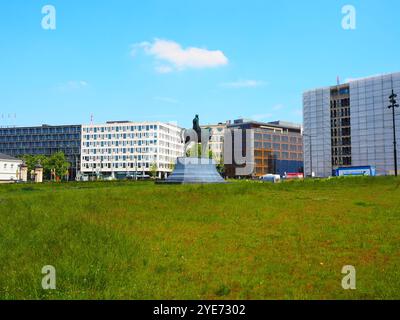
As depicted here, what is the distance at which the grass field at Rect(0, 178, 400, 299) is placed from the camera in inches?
401

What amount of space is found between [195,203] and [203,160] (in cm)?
2548

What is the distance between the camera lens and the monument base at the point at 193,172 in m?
47.1

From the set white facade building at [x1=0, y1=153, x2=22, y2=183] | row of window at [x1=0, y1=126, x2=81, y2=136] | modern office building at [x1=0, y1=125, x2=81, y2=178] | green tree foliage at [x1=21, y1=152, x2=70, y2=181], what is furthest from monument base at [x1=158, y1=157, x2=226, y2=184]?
row of window at [x1=0, y1=126, x2=81, y2=136]

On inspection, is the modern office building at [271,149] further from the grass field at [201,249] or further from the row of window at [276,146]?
the grass field at [201,249]

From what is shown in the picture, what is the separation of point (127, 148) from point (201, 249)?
509ft

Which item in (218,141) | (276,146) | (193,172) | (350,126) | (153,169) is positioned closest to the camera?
(193,172)

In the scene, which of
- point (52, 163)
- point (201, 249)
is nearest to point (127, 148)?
point (52, 163)

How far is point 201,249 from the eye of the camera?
13.5 metres

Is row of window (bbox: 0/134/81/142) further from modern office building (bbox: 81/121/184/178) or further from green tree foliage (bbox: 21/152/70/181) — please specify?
green tree foliage (bbox: 21/152/70/181)

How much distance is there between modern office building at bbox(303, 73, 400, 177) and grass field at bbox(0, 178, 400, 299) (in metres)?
93.9

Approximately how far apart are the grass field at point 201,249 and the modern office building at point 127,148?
13468 cm

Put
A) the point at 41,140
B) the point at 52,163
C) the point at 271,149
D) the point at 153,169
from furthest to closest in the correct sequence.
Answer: the point at 41,140 → the point at 271,149 → the point at 153,169 → the point at 52,163

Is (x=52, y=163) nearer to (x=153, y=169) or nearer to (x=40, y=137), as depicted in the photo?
(x=153, y=169)
